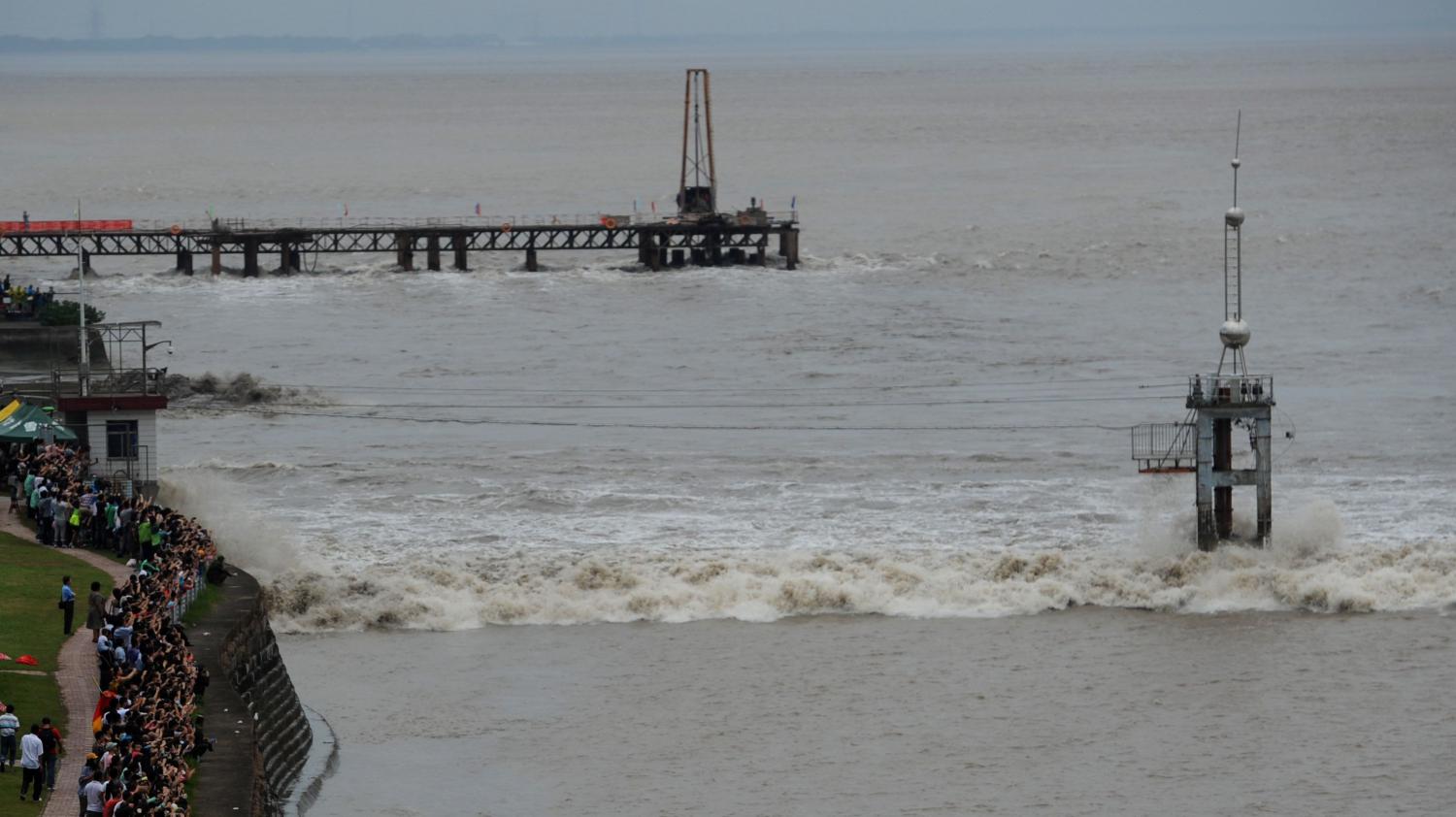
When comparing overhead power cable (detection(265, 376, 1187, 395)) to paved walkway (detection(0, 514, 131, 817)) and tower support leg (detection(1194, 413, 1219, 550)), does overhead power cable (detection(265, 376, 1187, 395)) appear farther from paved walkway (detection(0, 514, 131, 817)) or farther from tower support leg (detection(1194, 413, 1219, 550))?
paved walkway (detection(0, 514, 131, 817))

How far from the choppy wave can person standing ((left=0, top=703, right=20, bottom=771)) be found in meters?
14.4

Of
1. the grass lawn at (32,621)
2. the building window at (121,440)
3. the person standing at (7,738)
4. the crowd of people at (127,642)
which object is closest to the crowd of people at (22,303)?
the building window at (121,440)

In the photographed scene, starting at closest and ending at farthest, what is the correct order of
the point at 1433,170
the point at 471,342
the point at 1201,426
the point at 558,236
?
the point at 1201,426 → the point at 471,342 → the point at 558,236 → the point at 1433,170

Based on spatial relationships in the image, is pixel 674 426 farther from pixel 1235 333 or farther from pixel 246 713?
pixel 246 713

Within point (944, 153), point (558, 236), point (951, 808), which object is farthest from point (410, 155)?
point (951, 808)

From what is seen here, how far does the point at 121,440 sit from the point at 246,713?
1308 centimetres

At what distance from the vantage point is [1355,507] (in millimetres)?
50812

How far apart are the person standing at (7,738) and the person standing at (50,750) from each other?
0.31m

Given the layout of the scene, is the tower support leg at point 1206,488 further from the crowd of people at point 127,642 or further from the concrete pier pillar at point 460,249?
the concrete pier pillar at point 460,249

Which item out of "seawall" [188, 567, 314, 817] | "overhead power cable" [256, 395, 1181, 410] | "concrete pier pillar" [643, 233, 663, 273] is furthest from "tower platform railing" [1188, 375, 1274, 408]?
"concrete pier pillar" [643, 233, 663, 273]

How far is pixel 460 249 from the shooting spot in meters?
98.1

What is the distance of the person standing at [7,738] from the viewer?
2662 cm

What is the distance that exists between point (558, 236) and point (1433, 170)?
194ft

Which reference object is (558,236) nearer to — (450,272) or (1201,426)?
(450,272)
